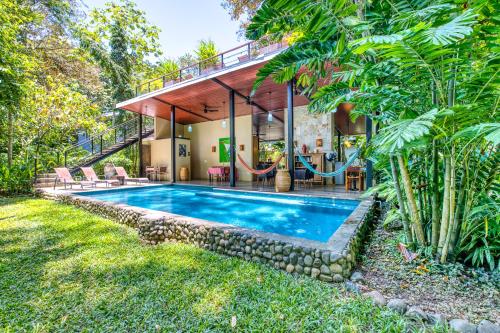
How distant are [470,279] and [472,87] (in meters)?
1.72

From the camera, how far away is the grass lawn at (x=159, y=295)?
1708 millimetres

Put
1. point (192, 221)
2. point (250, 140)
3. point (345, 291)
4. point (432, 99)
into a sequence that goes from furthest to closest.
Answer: point (250, 140), point (192, 221), point (432, 99), point (345, 291)

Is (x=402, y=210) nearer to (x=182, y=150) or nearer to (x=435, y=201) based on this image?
(x=435, y=201)

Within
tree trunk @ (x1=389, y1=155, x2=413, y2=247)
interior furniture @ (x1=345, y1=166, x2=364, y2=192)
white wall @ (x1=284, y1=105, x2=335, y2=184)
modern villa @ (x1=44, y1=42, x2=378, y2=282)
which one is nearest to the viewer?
tree trunk @ (x1=389, y1=155, x2=413, y2=247)

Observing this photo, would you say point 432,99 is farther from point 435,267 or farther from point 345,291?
point 345,291

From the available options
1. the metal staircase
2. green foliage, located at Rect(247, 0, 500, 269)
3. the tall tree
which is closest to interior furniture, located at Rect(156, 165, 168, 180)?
the metal staircase

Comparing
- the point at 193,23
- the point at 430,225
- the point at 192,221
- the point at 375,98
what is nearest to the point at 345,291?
the point at 430,225

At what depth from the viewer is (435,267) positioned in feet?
7.70

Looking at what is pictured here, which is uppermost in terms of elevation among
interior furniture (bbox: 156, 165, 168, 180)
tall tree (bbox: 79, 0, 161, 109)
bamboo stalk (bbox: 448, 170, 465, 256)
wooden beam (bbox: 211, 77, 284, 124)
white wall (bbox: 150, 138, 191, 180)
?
tall tree (bbox: 79, 0, 161, 109)

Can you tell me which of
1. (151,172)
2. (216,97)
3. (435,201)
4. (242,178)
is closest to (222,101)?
(216,97)

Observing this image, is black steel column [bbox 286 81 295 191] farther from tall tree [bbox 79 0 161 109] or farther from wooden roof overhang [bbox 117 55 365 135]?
tall tree [bbox 79 0 161 109]

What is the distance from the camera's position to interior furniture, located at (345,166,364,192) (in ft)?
23.5

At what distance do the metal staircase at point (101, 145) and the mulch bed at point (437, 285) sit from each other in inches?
450

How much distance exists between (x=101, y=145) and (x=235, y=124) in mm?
6491
